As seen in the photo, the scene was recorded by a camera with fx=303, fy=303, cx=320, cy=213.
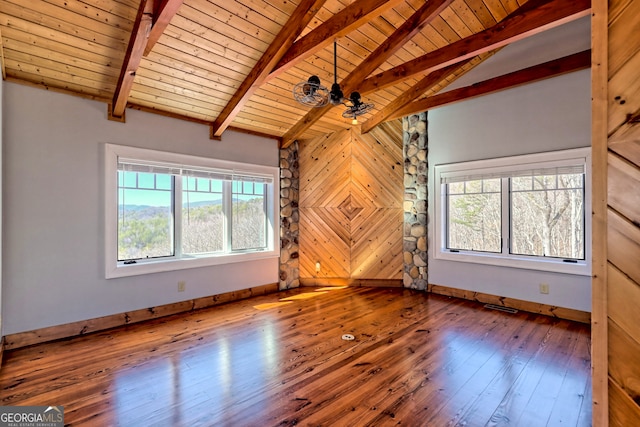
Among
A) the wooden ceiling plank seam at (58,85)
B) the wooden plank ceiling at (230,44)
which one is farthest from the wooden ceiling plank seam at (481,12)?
the wooden ceiling plank seam at (58,85)

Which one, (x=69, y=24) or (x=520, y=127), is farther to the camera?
(x=520, y=127)

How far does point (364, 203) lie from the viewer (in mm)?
5508

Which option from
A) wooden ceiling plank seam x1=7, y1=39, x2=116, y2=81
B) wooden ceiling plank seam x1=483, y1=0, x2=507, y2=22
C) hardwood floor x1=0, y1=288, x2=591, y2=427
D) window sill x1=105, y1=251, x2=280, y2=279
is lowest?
hardwood floor x1=0, y1=288, x2=591, y2=427

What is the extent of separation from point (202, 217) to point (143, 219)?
79cm

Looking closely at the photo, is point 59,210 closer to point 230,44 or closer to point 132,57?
point 132,57

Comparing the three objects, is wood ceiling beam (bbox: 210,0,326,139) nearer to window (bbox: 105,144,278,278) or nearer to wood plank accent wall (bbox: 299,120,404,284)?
window (bbox: 105,144,278,278)

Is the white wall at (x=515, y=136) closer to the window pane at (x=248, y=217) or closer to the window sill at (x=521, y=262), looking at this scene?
the window sill at (x=521, y=262)

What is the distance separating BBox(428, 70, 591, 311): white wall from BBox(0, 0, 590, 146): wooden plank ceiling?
285 mm

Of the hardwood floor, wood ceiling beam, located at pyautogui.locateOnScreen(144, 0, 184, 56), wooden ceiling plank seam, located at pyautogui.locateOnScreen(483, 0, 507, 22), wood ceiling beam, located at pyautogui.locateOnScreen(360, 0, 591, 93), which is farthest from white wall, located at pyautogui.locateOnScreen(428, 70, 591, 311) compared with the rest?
wood ceiling beam, located at pyautogui.locateOnScreen(144, 0, 184, 56)

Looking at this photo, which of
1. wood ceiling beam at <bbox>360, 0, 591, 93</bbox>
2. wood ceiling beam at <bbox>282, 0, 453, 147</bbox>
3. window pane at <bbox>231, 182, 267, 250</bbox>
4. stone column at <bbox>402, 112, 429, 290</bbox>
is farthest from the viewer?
stone column at <bbox>402, 112, 429, 290</bbox>

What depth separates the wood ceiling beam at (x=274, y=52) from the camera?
3.02 m

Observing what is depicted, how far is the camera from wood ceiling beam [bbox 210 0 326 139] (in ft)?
9.90

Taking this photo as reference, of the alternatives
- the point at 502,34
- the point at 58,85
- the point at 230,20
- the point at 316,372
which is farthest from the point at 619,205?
the point at 58,85

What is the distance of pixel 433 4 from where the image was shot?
3.02 meters
